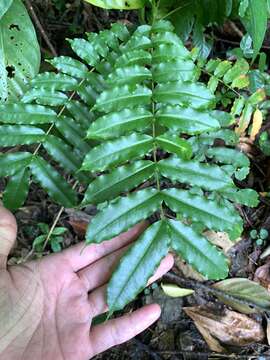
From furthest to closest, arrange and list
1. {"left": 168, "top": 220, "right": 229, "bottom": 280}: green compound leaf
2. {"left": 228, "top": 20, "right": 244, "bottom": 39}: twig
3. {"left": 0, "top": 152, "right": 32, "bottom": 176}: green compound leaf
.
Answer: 1. {"left": 228, "top": 20, "right": 244, "bottom": 39}: twig
2. {"left": 0, "top": 152, "right": 32, "bottom": 176}: green compound leaf
3. {"left": 168, "top": 220, "right": 229, "bottom": 280}: green compound leaf

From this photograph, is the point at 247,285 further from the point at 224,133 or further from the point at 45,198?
the point at 45,198

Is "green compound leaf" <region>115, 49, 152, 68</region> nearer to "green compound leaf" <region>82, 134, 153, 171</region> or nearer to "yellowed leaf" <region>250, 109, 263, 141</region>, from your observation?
"green compound leaf" <region>82, 134, 153, 171</region>

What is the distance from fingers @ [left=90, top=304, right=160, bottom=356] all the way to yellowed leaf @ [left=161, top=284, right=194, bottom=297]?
17.6 inches

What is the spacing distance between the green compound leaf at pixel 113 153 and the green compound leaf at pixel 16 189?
0.27m

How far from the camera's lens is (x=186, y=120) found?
57.1 inches

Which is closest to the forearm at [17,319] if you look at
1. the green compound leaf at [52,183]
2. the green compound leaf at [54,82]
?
the green compound leaf at [52,183]

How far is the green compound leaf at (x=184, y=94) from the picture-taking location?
150 centimetres

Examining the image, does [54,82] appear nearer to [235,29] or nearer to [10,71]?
[10,71]

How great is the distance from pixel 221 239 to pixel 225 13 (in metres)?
0.90

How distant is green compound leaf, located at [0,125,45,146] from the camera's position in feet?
5.19

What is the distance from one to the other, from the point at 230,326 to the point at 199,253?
0.84 metres

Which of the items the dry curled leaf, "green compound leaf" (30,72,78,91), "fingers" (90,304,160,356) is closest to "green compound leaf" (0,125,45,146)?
"green compound leaf" (30,72,78,91)

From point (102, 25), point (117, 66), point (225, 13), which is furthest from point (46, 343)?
point (102, 25)

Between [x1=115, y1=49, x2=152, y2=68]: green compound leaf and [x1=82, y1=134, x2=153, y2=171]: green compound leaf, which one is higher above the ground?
[x1=115, y1=49, x2=152, y2=68]: green compound leaf
